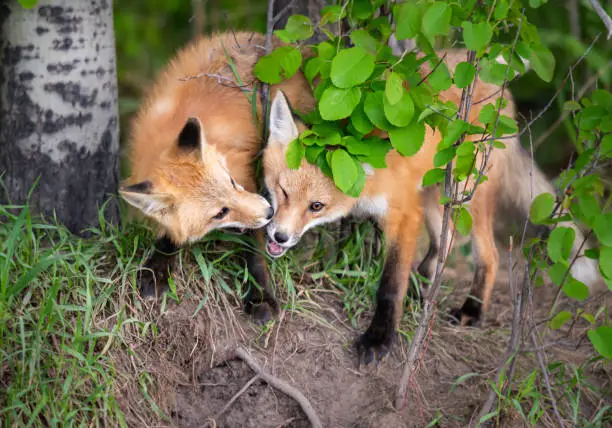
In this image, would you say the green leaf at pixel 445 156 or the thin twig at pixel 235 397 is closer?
the green leaf at pixel 445 156

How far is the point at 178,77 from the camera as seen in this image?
3131 mm

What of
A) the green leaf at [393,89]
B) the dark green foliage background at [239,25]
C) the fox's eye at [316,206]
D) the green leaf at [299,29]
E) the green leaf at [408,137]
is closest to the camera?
the green leaf at [393,89]

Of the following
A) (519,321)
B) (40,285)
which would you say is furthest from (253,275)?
(519,321)

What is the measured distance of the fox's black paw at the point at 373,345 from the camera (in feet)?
9.65

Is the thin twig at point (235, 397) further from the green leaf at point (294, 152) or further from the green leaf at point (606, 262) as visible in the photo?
the green leaf at point (606, 262)

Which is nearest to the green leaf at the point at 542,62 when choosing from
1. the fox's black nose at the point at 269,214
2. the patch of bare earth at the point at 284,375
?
the patch of bare earth at the point at 284,375

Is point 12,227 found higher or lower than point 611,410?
higher

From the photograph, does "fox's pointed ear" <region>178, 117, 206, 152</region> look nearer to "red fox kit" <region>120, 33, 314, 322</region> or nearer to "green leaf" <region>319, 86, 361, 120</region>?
"red fox kit" <region>120, 33, 314, 322</region>

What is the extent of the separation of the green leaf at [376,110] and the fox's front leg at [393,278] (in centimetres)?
74

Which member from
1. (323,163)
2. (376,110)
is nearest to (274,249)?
(323,163)

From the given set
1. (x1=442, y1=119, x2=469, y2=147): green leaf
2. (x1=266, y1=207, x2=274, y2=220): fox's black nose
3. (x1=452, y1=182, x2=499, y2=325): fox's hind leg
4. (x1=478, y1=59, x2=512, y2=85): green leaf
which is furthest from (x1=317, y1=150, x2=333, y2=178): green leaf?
(x1=452, y1=182, x2=499, y2=325): fox's hind leg

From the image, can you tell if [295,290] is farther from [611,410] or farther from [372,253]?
[611,410]

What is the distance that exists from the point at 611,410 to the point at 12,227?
8.60 ft

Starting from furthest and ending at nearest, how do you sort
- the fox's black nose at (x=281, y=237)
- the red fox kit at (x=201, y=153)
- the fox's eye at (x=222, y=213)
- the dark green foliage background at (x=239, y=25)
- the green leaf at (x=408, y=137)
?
the dark green foliage background at (x=239, y=25) < the fox's black nose at (x=281, y=237) < the fox's eye at (x=222, y=213) < the red fox kit at (x=201, y=153) < the green leaf at (x=408, y=137)
